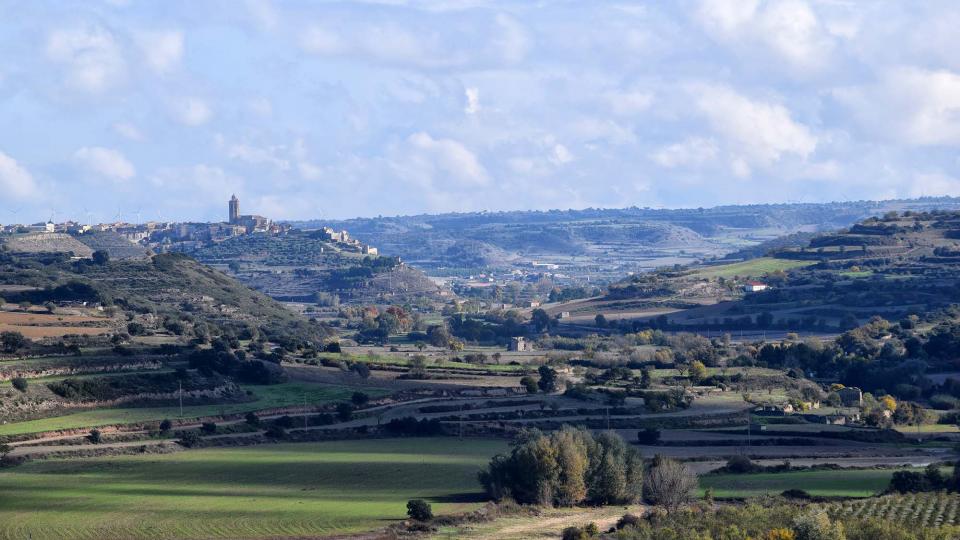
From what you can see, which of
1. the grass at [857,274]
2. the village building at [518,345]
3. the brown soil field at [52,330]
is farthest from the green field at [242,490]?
the grass at [857,274]

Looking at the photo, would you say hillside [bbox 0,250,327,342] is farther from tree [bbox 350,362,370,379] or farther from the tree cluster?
the tree cluster

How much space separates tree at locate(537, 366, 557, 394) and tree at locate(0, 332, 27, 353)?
3202 centimetres

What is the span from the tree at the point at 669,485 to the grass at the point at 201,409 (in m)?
32.2

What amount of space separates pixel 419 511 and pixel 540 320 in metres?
122

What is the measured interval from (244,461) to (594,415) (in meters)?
26.7

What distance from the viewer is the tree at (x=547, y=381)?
357ft

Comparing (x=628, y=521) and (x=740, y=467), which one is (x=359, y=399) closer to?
(x=740, y=467)

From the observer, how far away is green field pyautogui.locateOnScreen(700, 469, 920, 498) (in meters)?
66.5

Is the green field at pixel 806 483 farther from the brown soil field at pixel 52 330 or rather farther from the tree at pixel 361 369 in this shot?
the brown soil field at pixel 52 330

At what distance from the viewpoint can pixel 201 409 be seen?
9550 cm

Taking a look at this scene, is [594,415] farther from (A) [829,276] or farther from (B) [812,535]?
(A) [829,276]

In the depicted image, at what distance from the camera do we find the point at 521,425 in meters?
92.4

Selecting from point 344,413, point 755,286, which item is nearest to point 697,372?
point 344,413

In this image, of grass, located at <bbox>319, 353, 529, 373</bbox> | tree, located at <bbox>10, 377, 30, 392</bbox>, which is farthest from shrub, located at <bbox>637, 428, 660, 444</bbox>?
grass, located at <bbox>319, 353, 529, 373</bbox>
